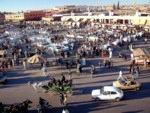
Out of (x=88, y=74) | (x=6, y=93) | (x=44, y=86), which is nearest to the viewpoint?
(x=44, y=86)

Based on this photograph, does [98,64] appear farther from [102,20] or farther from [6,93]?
[102,20]

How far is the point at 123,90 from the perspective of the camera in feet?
81.1

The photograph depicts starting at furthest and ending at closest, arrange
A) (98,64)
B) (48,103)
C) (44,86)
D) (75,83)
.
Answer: (98,64) → (75,83) → (44,86) → (48,103)

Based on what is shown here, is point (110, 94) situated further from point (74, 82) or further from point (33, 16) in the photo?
point (33, 16)

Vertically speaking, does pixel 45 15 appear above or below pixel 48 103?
above

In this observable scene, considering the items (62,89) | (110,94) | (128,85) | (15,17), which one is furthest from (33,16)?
(62,89)

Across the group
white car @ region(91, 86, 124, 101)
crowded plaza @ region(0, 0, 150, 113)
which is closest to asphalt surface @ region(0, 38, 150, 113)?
crowded plaza @ region(0, 0, 150, 113)

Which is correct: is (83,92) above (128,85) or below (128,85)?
below

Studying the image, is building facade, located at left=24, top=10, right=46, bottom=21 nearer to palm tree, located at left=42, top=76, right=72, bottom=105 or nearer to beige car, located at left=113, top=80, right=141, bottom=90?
beige car, located at left=113, top=80, right=141, bottom=90

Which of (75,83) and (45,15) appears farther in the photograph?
(45,15)

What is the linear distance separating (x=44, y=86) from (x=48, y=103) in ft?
8.58

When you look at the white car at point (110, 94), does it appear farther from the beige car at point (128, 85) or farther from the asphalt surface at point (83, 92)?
the beige car at point (128, 85)

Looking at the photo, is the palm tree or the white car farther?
the white car

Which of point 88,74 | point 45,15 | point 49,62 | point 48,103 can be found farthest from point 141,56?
point 45,15
